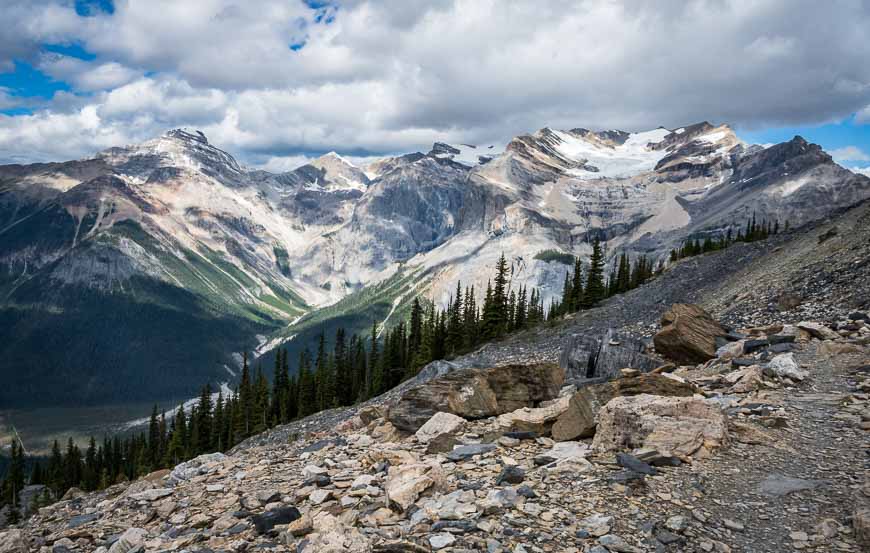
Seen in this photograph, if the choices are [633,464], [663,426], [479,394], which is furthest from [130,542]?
[663,426]

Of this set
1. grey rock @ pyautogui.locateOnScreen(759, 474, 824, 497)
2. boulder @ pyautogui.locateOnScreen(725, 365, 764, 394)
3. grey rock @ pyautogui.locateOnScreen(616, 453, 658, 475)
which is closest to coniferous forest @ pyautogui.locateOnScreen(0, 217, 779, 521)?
boulder @ pyautogui.locateOnScreen(725, 365, 764, 394)

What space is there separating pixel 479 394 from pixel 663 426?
6.53 meters

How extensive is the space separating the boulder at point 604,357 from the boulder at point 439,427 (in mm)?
9534

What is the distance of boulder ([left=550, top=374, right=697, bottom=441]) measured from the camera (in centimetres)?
1280

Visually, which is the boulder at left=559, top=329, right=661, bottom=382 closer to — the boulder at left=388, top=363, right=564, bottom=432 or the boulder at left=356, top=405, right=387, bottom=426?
the boulder at left=388, top=363, right=564, bottom=432

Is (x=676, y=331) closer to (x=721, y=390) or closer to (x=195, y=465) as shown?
(x=721, y=390)

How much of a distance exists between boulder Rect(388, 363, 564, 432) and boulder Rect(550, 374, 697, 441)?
10.1 ft

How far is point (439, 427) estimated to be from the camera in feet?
49.0

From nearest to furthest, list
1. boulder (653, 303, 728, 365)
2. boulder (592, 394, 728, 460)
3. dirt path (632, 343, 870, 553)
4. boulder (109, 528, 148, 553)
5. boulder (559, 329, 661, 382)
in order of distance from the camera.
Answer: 1. dirt path (632, 343, 870, 553)
2. boulder (592, 394, 728, 460)
3. boulder (109, 528, 148, 553)
4. boulder (653, 303, 728, 365)
5. boulder (559, 329, 661, 382)

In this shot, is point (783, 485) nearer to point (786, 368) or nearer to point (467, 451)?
point (467, 451)

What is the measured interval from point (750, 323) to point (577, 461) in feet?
72.8

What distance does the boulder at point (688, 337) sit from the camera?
21562 millimetres

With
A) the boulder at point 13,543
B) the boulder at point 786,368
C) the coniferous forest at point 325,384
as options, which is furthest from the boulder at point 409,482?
the coniferous forest at point 325,384

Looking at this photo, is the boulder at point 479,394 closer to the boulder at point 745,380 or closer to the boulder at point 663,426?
the boulder at point 663,426
